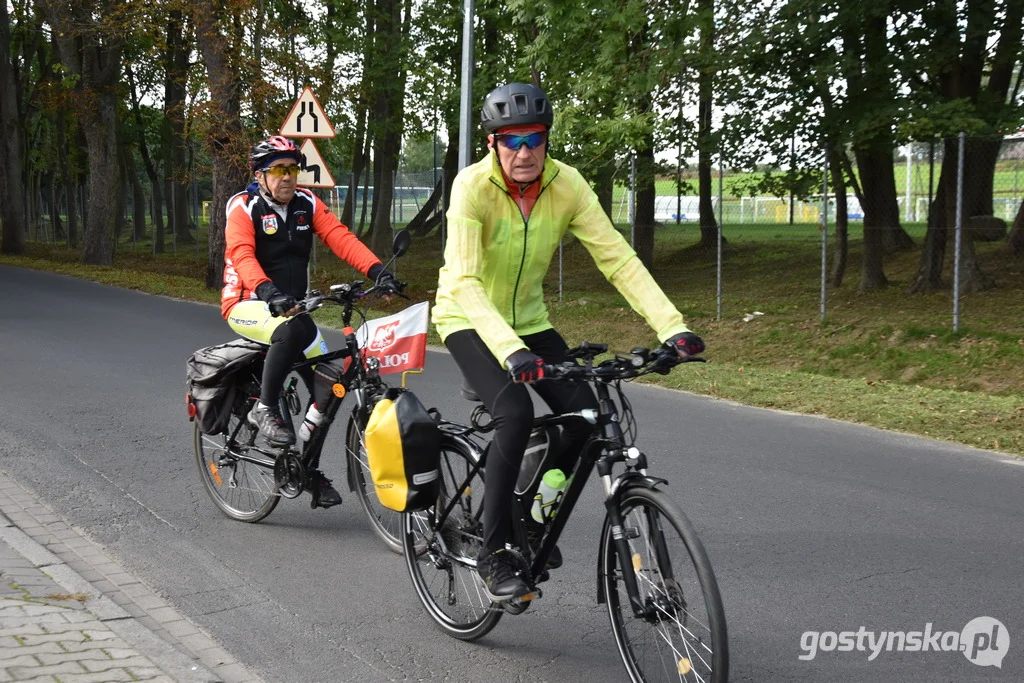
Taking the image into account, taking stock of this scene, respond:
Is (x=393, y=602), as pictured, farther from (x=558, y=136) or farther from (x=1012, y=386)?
(x=558, y=136)

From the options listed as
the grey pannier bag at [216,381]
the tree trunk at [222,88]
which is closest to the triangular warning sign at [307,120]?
the tree trunk at [222,88]

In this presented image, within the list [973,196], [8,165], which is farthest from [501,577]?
[8,165]

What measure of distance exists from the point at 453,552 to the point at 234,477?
2252 millimetres

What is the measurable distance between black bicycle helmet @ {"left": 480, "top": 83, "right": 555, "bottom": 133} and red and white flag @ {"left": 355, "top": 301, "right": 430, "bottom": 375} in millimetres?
1264

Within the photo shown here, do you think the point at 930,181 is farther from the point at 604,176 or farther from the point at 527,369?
the point at 527,369

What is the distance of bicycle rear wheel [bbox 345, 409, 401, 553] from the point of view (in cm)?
607

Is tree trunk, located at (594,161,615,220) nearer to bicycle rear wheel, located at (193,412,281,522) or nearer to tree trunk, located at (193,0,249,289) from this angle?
tree trunk, located at (193,0,249,289)

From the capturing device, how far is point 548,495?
4.48 metres

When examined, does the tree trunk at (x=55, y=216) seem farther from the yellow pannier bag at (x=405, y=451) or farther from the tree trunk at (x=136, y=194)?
the yellow pannier bag at (x=405, y=451)

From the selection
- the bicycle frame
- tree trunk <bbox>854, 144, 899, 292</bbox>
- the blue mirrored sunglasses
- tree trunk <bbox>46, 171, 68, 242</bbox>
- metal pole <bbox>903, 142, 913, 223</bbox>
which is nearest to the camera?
the bicycle frame

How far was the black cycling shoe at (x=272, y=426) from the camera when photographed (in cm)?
628

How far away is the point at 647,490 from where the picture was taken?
153 inches

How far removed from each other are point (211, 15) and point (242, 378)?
1803 cm

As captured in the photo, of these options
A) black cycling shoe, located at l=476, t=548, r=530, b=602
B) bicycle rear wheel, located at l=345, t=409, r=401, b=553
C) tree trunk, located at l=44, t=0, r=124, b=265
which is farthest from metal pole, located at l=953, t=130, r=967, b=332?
tree trunk, located at l=44, t=0, r=124, b=265
